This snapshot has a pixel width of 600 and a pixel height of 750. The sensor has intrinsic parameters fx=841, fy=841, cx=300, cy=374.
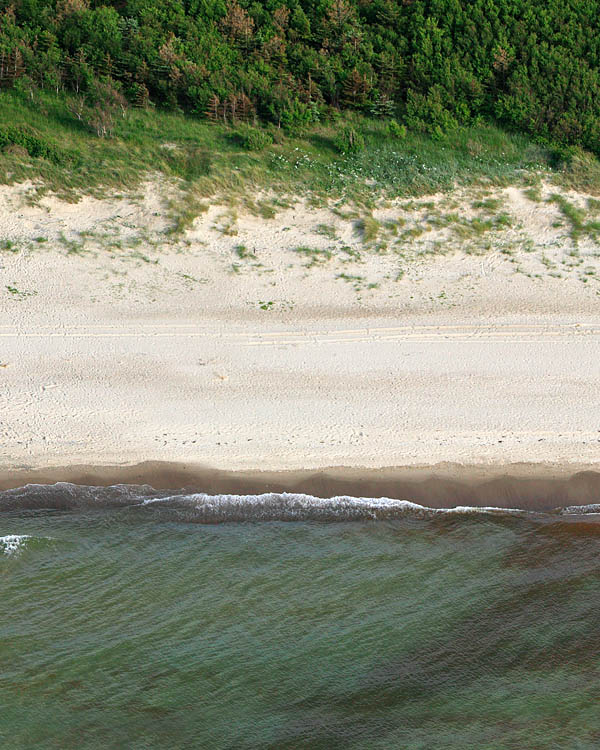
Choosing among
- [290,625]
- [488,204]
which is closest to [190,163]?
[488,204]

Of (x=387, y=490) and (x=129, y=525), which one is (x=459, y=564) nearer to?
(x=387, y=490)

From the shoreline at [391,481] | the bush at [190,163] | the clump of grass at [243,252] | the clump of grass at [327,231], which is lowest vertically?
A: the shoreline at [391,481]

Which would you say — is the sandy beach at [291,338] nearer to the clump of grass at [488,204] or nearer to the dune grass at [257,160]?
the clump of grass at [488,204]

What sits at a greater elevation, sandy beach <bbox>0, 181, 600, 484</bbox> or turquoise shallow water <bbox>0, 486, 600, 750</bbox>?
sandy beach <bbox>0, 181, 600, 484</bbox>

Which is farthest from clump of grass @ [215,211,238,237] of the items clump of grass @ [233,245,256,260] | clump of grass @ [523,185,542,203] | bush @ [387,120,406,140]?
clump of grass @ [523,185,542,203]

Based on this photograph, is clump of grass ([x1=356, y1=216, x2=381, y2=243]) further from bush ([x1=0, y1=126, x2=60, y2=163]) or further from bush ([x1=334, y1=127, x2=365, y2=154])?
bush ([x1=0, y1=126, x2=60, y2=163])

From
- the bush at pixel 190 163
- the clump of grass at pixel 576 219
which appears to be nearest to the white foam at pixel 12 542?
the bush at pixel 190 163
